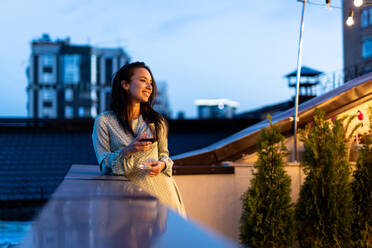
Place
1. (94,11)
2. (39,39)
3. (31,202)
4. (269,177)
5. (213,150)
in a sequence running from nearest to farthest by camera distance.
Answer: (269,177), (213,150), (31,202), (39,39), (94,11)

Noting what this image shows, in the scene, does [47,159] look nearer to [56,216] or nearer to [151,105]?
[151,105]

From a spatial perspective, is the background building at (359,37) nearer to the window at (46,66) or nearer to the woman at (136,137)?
the woman at (136,137)

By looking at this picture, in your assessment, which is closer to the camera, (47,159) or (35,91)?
(47,159)

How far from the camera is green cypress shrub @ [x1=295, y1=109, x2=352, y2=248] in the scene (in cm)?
439

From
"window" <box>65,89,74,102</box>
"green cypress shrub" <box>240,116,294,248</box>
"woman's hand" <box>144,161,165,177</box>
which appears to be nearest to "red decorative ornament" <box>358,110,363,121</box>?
"green cypress shrub" <box>240,116,294,248</box>

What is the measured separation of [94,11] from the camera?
87000 millimetres

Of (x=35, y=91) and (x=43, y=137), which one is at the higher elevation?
(x=35, y=91)

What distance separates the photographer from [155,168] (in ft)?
7.43

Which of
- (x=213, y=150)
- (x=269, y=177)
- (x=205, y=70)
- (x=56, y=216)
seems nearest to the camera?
(x=56, y=216)

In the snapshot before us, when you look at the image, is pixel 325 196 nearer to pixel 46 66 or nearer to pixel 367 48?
pixel 367 48

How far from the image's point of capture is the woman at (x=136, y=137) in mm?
2266

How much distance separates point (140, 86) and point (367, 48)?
2578 centimetres

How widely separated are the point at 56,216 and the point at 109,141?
1352 mm

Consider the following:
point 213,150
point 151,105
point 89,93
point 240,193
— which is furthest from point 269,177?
point 89,93
